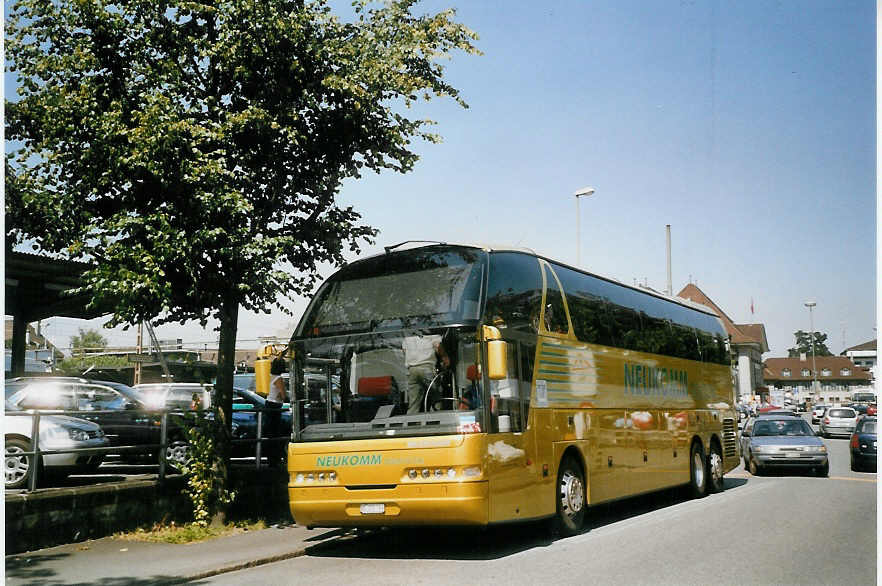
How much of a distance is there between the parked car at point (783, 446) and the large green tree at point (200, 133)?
14.5 m

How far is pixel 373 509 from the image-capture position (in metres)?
9.96

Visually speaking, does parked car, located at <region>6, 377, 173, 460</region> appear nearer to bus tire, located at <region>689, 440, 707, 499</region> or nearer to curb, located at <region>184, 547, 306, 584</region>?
curb, located at <region>184, 547, 306, 584</region>

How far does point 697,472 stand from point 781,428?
7.96 meters

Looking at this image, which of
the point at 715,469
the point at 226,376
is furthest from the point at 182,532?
the point at 715,469

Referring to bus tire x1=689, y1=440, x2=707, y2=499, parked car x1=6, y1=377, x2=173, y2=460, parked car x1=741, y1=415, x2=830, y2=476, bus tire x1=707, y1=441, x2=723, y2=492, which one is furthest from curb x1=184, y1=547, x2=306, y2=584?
parked car x1=741, y1=415, x2=830, y2=476

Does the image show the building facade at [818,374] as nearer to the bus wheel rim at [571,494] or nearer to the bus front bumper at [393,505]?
the bus wheel rim at [571,494]

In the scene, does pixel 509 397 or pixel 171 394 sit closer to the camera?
pixel 509 397

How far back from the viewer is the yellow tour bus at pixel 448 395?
973 cm

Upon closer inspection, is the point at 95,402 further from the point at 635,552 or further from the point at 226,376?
the point at 635,552

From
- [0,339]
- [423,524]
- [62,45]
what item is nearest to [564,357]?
[423,524]

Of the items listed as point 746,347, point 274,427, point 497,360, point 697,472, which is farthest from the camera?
point 746,347

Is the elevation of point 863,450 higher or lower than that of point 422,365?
lower

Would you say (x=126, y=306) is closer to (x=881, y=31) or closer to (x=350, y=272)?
(x=350, y=272)

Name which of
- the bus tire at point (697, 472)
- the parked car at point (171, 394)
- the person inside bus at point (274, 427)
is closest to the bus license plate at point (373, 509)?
the person inside bus at point (274, 427)
